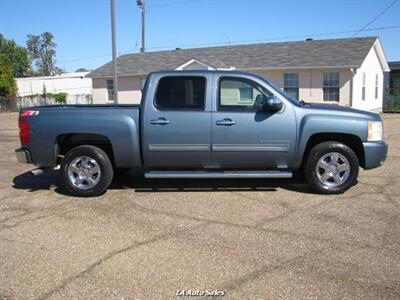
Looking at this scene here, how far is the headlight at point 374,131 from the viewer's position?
6605 millimetres

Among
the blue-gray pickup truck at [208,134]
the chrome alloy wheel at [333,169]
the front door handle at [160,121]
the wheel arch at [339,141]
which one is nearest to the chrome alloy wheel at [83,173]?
the blue-gray pickup truck at [208,134]

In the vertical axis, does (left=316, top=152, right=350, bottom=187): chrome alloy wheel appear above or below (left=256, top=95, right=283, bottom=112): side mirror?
below

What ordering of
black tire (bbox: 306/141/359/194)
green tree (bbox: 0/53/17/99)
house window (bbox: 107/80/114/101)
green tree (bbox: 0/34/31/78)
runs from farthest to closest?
green tree (bbox: 0/34/31/78) → green tree (bbox: 0/53/17/99) → house window (bbox: 107/80/114/101) → black tire (bbox: 306/141/359/194)

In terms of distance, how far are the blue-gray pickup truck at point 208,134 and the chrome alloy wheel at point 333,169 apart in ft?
0.05

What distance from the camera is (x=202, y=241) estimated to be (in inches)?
188

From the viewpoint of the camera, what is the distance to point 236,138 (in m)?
6.52

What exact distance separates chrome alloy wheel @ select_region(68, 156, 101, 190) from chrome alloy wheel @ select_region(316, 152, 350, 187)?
3480mm

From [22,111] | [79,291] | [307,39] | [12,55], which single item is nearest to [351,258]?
[79,291]

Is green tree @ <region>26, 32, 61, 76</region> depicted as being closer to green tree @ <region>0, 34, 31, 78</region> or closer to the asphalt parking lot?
green tree @ <region>0, 34, 31, 78</region>

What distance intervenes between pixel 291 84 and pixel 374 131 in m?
17.7

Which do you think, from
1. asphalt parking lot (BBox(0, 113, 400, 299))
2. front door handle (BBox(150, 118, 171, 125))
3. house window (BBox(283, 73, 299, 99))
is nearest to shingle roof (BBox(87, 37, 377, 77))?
house window (BBox(283, 73, 299, 99))

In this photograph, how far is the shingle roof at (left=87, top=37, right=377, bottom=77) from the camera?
23250 millimetres

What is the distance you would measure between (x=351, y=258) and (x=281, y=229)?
3.35 feet

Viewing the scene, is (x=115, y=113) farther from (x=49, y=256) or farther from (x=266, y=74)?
(x=266, y=74)
